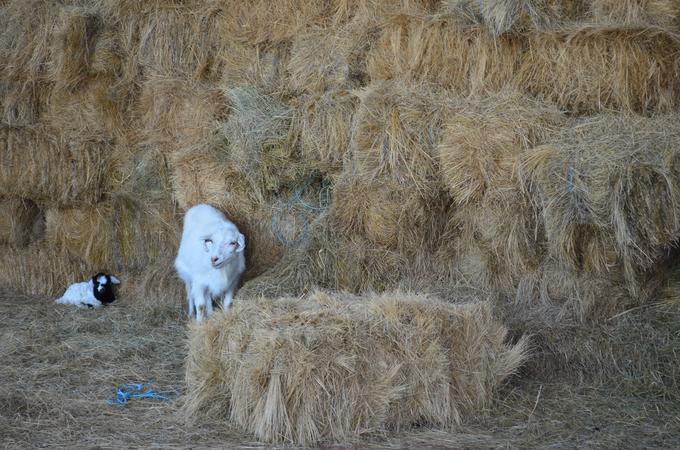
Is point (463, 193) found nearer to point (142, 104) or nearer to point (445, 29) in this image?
point (445, 29)

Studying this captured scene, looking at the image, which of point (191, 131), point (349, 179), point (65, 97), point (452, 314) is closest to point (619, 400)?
point (452, 314)

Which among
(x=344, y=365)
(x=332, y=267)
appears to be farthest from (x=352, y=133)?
(x=344, y=365)

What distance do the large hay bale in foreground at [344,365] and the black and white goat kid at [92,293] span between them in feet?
9.74

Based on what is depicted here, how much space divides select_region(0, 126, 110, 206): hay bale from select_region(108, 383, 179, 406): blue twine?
2801 millimetres

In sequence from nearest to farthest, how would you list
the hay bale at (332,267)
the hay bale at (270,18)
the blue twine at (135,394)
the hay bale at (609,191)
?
the hay bale at (609,191), the blue twine at (135,394), the hay bale at (332,267), the hay bale at (270,18)

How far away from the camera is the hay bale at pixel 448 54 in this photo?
18.7 ft

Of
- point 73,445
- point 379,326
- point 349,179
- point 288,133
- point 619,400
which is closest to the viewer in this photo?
point 73,445

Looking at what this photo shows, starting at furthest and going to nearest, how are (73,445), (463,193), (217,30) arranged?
(217,30) < (463,193) < (73,445)

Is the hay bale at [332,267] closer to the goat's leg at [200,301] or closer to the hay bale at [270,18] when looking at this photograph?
the goat's leg at [200,301]

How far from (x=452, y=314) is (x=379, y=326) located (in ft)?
1.56

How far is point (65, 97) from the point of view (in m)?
7.41

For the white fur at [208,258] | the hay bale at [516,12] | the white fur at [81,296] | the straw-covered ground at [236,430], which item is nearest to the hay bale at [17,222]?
the white fur at [81,296]

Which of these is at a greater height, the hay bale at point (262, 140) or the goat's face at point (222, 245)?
the hay bale at point (262, 140)

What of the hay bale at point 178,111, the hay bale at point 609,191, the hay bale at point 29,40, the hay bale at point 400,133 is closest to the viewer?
the hay bale at point 609,191
